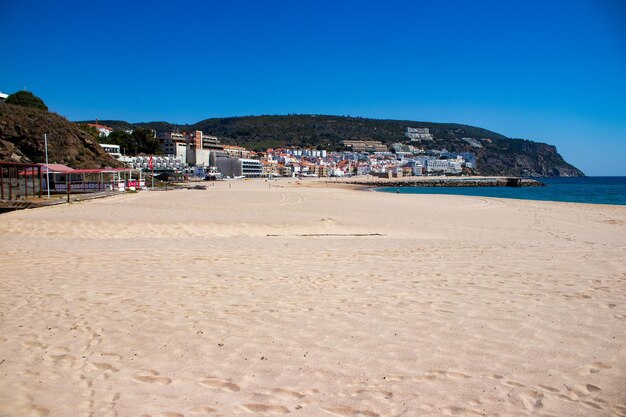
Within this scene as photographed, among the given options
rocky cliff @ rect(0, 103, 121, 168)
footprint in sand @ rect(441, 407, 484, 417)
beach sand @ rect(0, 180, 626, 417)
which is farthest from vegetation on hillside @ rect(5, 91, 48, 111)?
footprint in sand @ rect(441, 407, 484, 417)

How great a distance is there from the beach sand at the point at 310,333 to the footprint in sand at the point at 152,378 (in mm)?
15

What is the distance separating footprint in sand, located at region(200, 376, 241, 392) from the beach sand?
0.01m

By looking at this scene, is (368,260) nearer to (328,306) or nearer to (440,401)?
(328,306)

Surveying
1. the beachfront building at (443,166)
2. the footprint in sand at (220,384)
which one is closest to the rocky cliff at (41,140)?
the footprint in sand at (220,384)

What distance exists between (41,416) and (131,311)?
2.19 m

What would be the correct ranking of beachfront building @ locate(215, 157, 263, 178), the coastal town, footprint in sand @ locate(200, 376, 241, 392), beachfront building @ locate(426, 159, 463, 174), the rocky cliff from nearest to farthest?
footprint in sand @ locate(200, 376, 241, 392), the rocky cliff, the coastal town, beachfront building @ locate(215, 157, 263, 178), beachfront building @ locate(426, 159, 463, 174)

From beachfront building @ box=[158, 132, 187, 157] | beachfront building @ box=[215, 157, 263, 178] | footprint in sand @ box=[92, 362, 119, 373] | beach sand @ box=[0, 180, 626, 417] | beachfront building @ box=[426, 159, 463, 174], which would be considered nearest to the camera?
beach sand @ box=[0, 180, 626, 417]

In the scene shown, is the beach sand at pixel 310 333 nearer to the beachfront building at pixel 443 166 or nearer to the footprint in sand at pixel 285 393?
the footprint in sand at pixel 285 393

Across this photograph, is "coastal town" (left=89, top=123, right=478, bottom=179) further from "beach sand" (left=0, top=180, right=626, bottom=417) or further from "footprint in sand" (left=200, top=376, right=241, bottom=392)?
"footprint in sand" (left=200, top=376, right=241, bottom=392)

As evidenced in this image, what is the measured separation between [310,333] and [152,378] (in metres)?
1.57

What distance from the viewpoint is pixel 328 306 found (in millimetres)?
5285

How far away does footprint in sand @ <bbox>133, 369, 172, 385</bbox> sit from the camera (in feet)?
11.0

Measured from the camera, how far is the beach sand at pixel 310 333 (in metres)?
3.13

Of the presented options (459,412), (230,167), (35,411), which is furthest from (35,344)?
(230,167)
